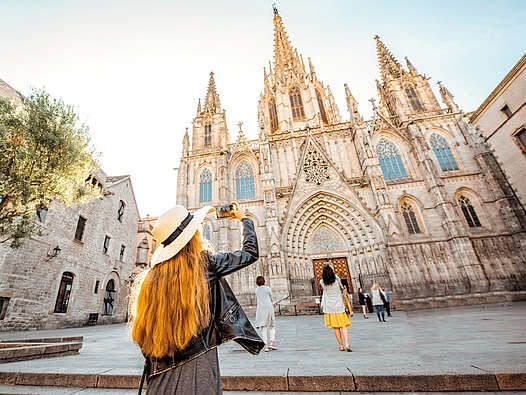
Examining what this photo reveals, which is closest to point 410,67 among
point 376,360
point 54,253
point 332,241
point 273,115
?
point 273,115

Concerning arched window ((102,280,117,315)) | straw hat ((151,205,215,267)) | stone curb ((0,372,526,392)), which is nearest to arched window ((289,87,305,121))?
arched window ((102,280,117,315))

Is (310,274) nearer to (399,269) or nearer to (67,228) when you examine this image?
(399,269)

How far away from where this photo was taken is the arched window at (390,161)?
64.6 feet

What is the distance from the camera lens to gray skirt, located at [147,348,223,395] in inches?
48.6

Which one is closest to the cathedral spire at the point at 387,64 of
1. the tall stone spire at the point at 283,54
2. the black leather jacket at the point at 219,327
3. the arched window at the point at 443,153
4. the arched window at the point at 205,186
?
the arched window at the point at 443,153

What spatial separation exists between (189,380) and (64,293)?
607 inches

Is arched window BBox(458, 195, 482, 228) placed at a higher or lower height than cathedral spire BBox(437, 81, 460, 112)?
lower

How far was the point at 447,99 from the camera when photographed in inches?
853

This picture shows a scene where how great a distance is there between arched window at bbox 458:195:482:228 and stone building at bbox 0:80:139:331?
24051 mm

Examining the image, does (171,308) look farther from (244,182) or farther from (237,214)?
(244,182)

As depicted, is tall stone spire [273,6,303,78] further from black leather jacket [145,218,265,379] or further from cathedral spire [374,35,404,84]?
black leather jacket [145,218,265,379]

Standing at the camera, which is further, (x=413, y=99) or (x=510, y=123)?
(x=413, y=99)

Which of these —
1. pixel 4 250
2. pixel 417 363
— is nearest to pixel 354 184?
pixel 417 363

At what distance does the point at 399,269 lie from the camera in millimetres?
15758
